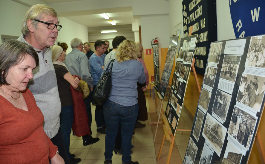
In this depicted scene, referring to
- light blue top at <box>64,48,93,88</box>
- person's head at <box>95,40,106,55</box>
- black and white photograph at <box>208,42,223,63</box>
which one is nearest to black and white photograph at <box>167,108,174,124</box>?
black and white photograph at <box>208,42,223,63</box>

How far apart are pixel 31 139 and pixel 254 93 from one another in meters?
1.17

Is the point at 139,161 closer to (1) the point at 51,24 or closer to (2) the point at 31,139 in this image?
(2) the point at 31,139

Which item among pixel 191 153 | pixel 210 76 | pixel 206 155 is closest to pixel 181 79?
pixel 210 76

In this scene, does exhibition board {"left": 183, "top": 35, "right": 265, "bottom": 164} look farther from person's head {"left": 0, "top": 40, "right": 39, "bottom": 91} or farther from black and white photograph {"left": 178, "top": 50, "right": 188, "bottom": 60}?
person's head {"left": 0, "top": 40, "right": 39, "bottom": 91}

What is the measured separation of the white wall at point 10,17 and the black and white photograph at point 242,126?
200 inches

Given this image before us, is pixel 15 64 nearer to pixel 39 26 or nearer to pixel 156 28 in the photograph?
pixel 39 26

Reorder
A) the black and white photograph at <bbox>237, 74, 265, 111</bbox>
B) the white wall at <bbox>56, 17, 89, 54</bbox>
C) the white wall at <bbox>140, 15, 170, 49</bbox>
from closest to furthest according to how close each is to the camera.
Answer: the black and white photograph at <bbox>237, 74, 265, 111</bbox> → the white wall at <bbox>140, 15, 170, 49</bbox> → the white wall at <bbox>56, 17, 89, 54</bbox>

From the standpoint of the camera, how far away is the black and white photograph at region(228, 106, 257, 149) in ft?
2.93

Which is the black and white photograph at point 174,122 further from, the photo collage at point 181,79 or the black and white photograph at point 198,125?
the black and white photograph at point 198,125

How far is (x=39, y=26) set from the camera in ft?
4.19

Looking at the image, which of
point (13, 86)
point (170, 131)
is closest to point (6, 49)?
point (13, 86)

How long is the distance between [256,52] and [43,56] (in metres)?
1.31

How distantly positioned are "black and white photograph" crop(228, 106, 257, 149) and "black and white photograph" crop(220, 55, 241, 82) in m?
0.20

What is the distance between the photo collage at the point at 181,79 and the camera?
1.86 m
